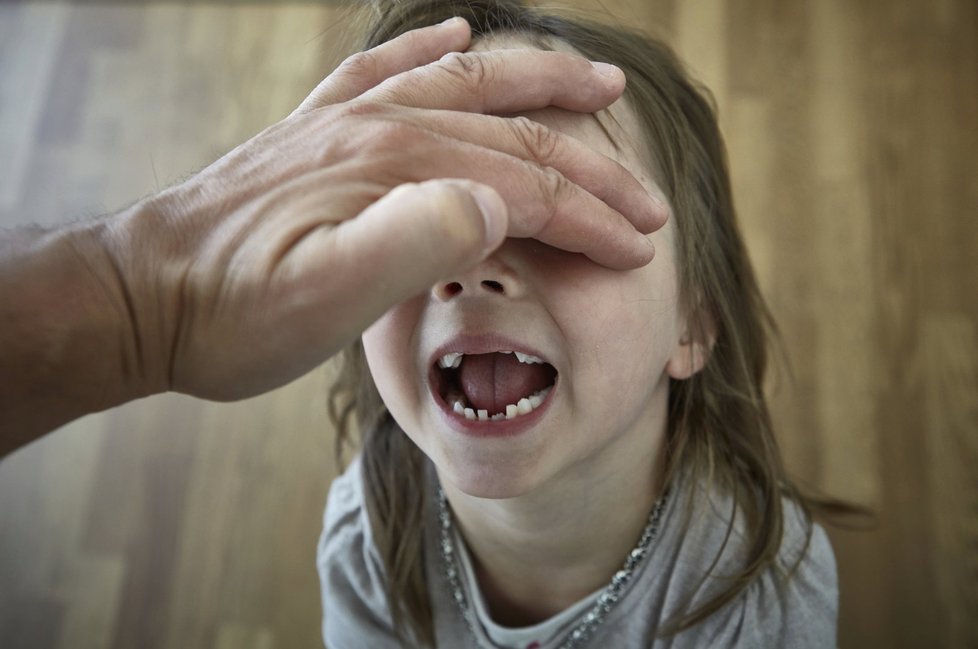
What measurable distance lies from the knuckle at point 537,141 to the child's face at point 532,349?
0.25ft

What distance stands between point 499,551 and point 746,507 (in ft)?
0.93

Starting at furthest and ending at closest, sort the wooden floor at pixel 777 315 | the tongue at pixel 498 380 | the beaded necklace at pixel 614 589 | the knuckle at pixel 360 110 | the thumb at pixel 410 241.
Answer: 1. the wooden floor at pixel 777 315
2. the beaded necklace at pixel 614 589
3. the tongue at pixel 498 380
4. the knuckle at pixel 360 110
5. the thumb at pixel 410 241

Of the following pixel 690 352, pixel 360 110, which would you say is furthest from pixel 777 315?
pixel 360 110

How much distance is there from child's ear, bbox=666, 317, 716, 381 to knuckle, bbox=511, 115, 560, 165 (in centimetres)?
31

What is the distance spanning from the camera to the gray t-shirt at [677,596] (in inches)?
33.6

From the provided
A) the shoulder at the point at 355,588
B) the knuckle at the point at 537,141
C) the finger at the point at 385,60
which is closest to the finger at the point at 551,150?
the knuckle at the point at 537,141

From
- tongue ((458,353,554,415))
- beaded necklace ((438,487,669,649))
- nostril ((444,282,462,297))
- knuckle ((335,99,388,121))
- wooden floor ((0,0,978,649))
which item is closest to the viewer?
knuckle ((335,99,388,121))

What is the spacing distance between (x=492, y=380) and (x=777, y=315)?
915mm

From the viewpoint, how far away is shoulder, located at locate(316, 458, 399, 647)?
38.4 inches

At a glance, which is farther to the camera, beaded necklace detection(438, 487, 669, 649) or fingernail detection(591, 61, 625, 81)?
beaded necklace detection(438, 487, 669, 649)

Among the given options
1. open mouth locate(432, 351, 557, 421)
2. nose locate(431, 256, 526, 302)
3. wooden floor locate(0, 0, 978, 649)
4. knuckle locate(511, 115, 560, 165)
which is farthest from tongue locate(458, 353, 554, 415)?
wooden floor locate(0, 0, 978, 649)

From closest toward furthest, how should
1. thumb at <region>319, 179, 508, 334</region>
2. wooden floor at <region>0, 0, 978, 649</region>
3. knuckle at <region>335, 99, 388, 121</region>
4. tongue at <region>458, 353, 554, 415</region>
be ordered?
thumb at <region>319, 179, 508, 334</region> < knuckle at <region>335, 99, 388, 121</region> < tongue at <region>458, 353, 554, 415</region> < wooden floor at <region>0, 0, 978, 649</region>

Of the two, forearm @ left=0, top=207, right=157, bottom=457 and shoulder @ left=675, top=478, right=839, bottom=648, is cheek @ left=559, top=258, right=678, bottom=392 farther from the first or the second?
forearm @ left=0, top=207, right=157, bottom=457

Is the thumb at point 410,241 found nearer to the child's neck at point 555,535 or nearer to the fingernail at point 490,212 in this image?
the fingernail at point 490,212
